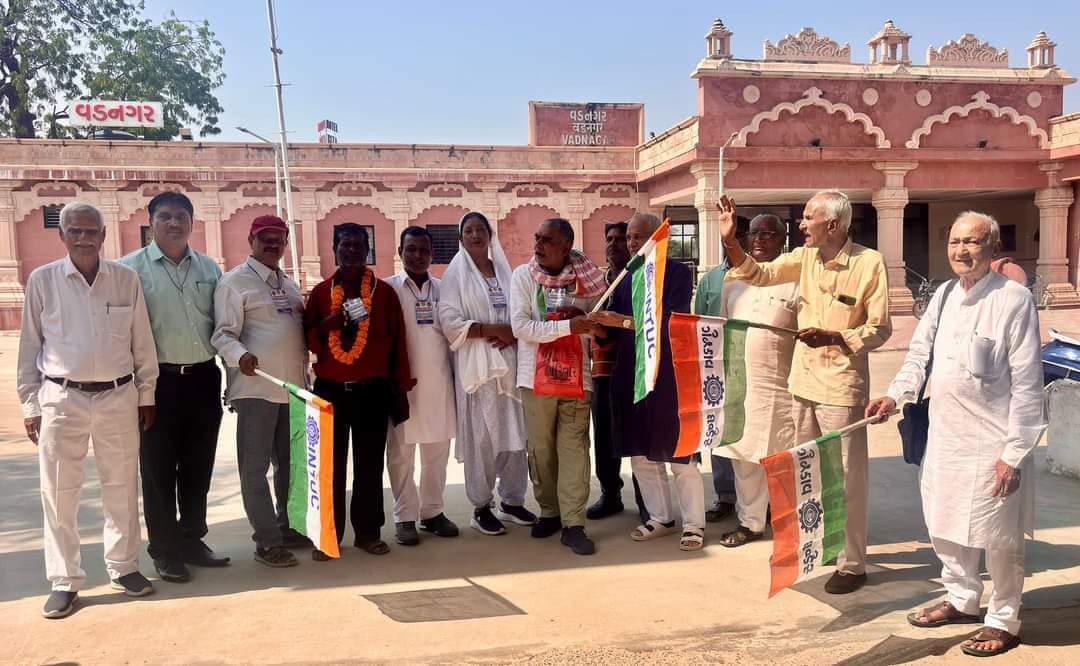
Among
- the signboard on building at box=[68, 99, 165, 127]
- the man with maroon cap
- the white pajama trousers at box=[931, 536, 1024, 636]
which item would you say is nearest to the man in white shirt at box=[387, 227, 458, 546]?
the man with maroon cap

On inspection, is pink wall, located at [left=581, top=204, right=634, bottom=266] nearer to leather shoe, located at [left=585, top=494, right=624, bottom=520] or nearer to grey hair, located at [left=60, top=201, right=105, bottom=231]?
leather shoe, located at [left=585, top=494, right=624, bottom=520]

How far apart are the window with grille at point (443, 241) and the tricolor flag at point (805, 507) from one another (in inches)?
692

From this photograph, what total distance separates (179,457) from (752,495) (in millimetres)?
3015

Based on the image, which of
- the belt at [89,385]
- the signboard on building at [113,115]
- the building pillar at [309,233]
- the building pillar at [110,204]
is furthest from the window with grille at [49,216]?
the belt at [89,385]

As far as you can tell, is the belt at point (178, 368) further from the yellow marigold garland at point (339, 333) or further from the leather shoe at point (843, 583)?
the leather shoe at point (843, 583)

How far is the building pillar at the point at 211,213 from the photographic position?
63.9 ft

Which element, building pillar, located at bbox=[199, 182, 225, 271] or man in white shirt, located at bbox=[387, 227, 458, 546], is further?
building pillar, located at bbox=[199, 182, 225, 271]

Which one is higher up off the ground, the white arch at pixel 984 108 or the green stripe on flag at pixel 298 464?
the white arch at pixel 984 108

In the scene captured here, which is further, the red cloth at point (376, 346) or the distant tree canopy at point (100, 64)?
the distant tree canopy at point (100, 64)

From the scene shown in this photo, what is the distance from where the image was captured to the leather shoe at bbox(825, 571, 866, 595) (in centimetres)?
346

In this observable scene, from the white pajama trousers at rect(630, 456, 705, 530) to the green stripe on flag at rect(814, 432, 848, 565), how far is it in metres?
0.92

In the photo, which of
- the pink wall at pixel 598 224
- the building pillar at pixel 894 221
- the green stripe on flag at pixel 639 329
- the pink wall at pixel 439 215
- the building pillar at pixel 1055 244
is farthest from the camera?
the pink wall at pixel 598 224

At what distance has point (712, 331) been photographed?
3703mm

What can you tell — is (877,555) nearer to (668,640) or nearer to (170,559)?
(668,640)
